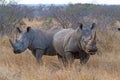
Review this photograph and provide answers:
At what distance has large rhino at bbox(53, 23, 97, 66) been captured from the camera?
8.18m

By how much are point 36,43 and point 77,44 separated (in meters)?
1.79

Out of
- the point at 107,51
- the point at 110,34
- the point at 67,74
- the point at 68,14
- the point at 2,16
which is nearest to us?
the point at 67,74

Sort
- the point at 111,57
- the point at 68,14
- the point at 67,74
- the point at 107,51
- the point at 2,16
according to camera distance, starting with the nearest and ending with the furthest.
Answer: the point at 67,74, the point at 111,57, the point at 107,51, the point at 2,16, the point at 68,14

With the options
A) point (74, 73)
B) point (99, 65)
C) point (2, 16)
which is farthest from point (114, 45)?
point (2, 16)

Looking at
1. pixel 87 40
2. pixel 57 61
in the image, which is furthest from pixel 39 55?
pixel 87 40

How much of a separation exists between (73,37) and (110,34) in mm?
4923

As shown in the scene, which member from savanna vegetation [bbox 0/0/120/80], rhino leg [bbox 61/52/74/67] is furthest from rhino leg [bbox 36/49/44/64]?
rhino leg [bbox 61/52/74/67]

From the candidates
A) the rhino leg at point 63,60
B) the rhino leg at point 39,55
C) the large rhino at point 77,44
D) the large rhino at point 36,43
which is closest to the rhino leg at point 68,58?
the large rhino at point 77,44

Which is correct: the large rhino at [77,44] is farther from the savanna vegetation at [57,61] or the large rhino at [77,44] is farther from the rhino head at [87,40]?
the savanna vegetation at [57,61]

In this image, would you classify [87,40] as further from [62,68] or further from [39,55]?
[39,55]

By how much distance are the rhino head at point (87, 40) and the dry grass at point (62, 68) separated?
420 millimetres

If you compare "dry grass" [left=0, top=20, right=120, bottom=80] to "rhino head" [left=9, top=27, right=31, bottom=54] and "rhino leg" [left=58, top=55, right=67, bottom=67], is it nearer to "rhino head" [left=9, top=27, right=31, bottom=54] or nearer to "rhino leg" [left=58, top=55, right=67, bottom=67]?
"rhino leg" [left=58, top=55, right=67, bottom=67]

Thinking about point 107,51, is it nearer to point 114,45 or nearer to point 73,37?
point 114,45

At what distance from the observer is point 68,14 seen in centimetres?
1831
